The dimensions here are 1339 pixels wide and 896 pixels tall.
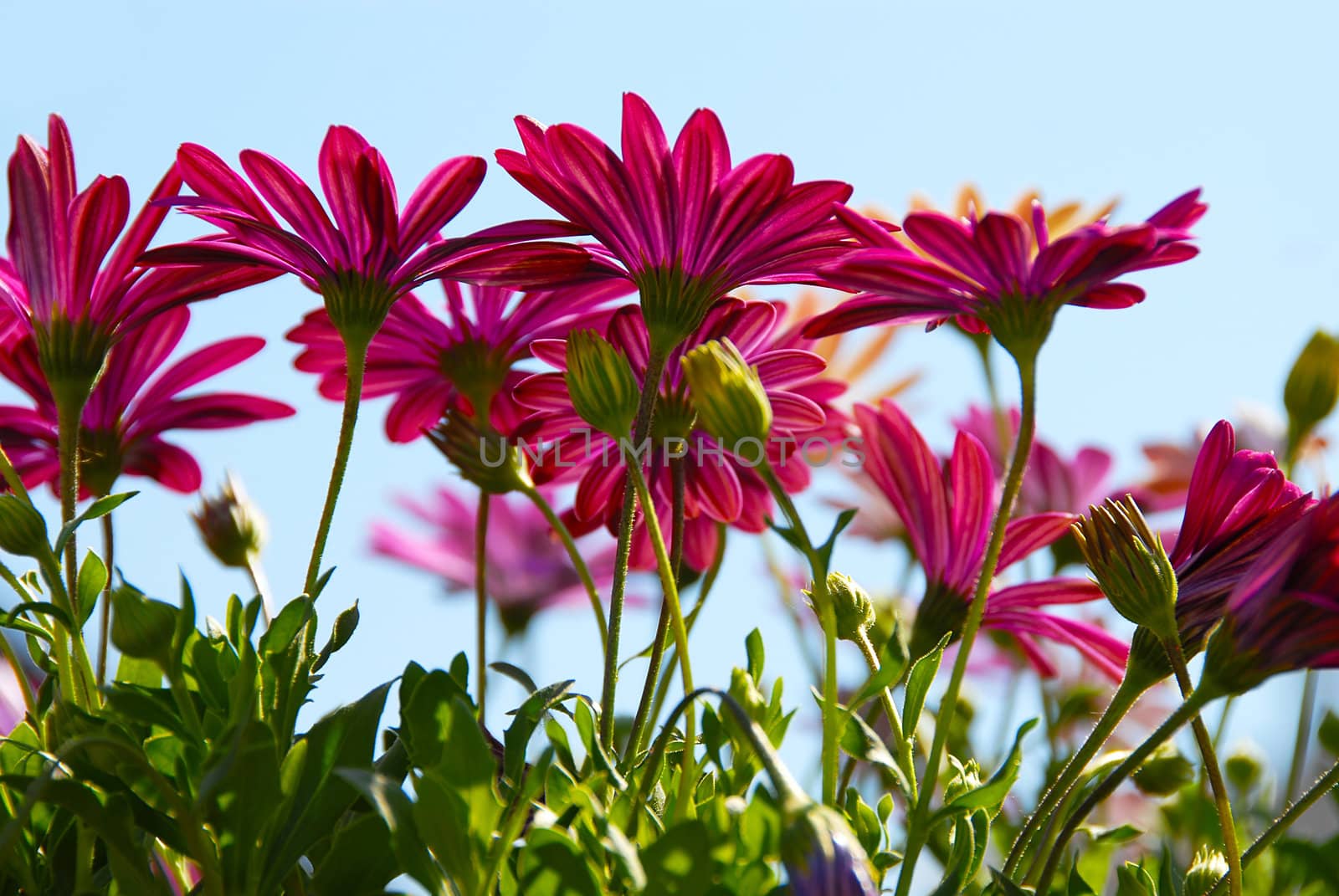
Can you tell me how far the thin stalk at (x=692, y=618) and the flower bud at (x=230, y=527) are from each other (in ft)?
0.74

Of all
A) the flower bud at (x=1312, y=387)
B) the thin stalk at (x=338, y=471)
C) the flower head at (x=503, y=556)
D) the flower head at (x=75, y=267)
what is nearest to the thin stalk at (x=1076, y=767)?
the thin stalk at (x=338, y=471)

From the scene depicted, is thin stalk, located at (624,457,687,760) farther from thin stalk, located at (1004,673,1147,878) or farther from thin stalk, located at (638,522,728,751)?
thin stalk, located at (1004,673,1147,878)

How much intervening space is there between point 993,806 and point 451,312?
37 centimetres

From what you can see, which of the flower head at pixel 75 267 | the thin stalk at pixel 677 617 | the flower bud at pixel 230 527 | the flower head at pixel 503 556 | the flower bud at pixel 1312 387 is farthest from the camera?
the flower head at pixel 503 556

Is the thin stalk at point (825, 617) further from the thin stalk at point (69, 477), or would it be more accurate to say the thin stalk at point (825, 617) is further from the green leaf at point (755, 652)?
the thin stalk at point (69, 477)

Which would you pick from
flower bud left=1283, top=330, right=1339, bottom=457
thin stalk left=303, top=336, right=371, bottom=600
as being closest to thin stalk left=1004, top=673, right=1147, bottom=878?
thin stalk left=303, top=336, right=371, bottom=600

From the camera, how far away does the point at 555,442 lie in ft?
2.26

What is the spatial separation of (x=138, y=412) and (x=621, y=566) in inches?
12.2

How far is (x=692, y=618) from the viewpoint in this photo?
2.04 feet

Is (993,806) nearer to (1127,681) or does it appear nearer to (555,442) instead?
(1127,681)

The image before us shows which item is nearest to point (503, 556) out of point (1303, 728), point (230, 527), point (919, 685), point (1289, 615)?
point (230, 527)

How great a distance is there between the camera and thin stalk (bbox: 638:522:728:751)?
61 cm

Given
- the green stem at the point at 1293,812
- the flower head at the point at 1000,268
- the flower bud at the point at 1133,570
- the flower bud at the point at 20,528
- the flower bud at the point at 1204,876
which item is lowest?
the flower bud at the point at 1204,876

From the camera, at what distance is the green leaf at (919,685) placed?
1.63ft
